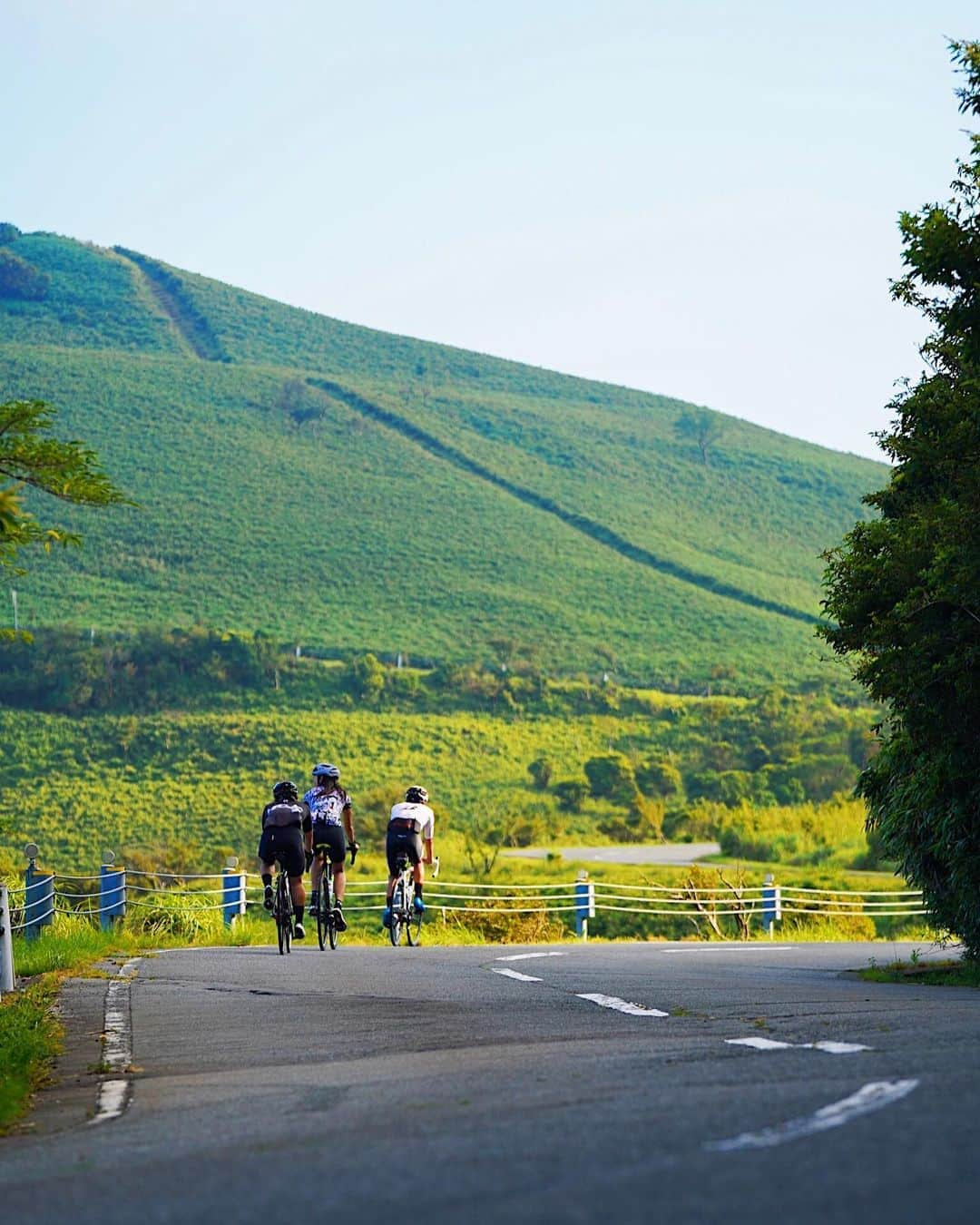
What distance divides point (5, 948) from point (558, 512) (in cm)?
13354

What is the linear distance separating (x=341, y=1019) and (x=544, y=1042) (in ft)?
9.25

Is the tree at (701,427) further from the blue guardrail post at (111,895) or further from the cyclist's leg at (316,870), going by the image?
the cyclist's leg at (316,870)

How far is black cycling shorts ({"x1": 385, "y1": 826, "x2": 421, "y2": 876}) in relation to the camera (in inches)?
899

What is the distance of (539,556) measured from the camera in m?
136

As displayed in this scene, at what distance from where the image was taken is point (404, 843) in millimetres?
22828

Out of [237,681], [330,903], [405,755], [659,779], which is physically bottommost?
[330,903]

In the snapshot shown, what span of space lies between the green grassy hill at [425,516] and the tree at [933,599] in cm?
8979

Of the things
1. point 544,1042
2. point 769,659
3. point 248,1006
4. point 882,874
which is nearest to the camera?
point 544,1042

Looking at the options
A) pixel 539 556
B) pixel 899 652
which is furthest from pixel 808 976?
pixel 539 556

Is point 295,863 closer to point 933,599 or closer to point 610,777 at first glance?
point 933,599

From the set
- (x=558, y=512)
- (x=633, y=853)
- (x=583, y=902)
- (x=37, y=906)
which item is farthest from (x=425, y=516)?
(x=37, y=906)

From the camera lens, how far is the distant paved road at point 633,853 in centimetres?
6691

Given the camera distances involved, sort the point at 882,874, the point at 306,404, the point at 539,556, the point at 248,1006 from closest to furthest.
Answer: the point at 248,1006 < the point at 882,874 < the point at 539,556 < the point at 306,404

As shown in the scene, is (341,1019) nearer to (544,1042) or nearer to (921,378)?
(544,1042)
